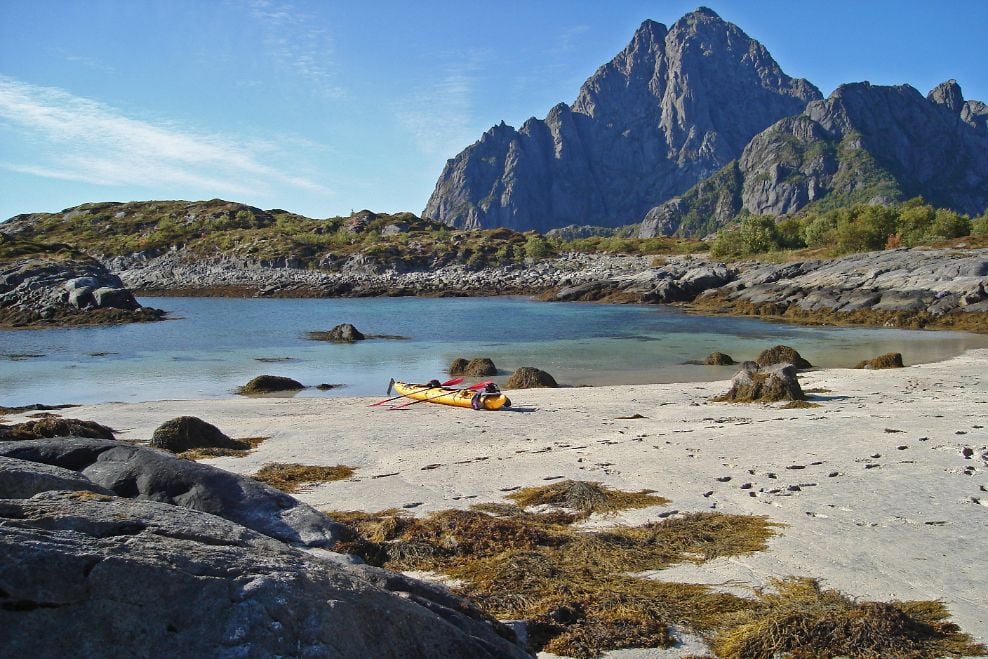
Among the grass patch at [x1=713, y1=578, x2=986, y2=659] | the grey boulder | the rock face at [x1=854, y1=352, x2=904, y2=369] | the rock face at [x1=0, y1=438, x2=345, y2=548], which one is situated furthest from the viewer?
the rock face at [x1=854, y1=352, x2=904, y2=369]

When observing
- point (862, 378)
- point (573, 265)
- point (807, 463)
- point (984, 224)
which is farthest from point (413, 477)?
point (573, 265)

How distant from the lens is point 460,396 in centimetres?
1853

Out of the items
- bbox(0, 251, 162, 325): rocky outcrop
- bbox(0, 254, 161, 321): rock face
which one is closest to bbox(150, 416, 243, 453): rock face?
bbox(0, 251, 162, 325): rocky outcrop

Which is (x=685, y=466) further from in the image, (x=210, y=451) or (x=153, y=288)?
(x=153, y=288)

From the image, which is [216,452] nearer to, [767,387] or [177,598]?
[177,598]

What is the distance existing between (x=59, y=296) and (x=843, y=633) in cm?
6669

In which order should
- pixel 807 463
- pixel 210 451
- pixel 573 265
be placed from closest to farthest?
pixel 807 463, pixel 210 451, pixel 573 265

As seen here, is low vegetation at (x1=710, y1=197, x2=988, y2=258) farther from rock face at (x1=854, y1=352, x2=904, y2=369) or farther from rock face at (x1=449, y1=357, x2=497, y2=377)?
rock face at (x1=449, y1=357, x2=497, y2=377)

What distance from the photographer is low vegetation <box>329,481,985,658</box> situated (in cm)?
507

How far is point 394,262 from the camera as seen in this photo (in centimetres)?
10594

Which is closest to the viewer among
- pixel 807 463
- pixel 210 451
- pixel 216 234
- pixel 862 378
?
pixel 807 463

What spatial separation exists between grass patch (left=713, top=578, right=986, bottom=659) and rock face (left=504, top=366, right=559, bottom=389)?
17.7 metres

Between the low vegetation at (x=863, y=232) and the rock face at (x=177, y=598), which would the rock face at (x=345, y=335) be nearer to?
the rock face at (x=177, y=598)

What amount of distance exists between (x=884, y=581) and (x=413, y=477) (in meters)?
6.57
